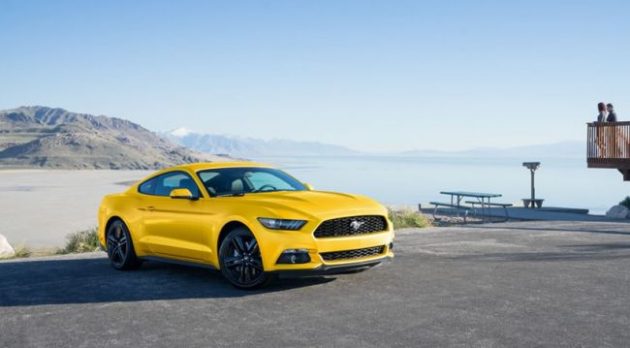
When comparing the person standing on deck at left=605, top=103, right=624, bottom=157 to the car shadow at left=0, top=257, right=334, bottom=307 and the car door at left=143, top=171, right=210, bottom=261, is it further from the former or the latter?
the car door at left=143, top=171, right=210, bottom=261

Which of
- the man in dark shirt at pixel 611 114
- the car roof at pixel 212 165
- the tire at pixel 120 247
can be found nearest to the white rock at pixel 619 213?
the man in dark shirt at pixel 611 114

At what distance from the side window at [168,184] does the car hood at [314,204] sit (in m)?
0.93

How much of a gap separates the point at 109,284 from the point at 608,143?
22.8 m

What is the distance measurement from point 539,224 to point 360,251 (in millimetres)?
11141

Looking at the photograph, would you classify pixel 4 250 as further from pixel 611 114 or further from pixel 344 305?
pixel 611 114

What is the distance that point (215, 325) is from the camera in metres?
6.90

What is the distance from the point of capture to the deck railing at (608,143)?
88.7 feet

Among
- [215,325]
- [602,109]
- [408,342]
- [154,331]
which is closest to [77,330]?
[154,331]

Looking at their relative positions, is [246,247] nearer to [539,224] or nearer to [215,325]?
[215,325]

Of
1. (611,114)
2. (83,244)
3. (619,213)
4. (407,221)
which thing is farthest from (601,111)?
(83,244)

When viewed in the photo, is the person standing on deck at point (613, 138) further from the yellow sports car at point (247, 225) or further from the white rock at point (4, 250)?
the white rock at point (4, 250)

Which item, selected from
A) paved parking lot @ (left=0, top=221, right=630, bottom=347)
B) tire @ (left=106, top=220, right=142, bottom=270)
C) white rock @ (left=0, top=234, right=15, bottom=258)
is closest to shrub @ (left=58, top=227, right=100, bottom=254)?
white rock @ (left=0, top=234, right=15, bottom=258)

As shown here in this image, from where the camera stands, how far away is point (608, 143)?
90.0 feet

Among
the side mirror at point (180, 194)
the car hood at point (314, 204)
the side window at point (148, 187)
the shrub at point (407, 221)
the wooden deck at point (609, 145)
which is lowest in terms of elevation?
the shrub at point (407, 221)
